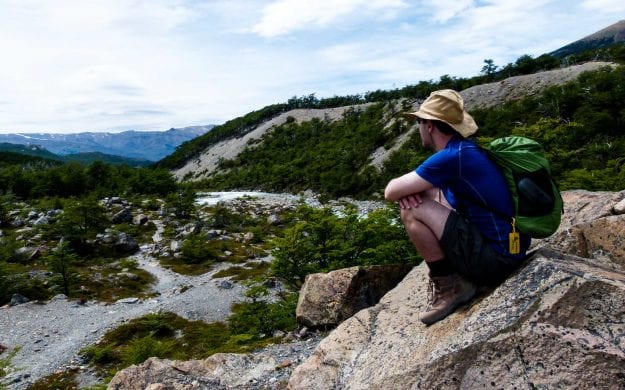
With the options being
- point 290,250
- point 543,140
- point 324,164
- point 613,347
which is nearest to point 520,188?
point 613,347

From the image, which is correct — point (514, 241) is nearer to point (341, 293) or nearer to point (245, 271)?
point (341, 293)

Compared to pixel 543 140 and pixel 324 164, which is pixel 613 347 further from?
pixel 324 164

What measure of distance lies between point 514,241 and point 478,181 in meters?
0.82

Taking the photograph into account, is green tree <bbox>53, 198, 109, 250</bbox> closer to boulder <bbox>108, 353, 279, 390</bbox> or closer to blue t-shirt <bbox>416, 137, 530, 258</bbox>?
boulder <bbox>108, 353, 279, 390</bbox>

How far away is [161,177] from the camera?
223 feet

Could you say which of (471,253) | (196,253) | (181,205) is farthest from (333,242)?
(181,205)

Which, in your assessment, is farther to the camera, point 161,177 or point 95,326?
point 161,177

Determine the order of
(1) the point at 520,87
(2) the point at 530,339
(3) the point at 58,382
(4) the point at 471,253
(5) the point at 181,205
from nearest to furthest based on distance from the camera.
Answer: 1. (2) the point at 530,339
2. (4) the point at 471,253
3. (3) the point at 58,382
4. (5) the point at 181,205
5. (1) the point at 520,87

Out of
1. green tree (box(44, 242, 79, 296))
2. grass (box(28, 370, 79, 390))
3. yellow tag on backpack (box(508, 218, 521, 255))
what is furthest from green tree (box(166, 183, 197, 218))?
yellow tag on backpack (box(508, 218, 521, 255))

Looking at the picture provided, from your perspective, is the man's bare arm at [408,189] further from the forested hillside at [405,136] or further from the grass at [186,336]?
the forested hillside at [405,136]

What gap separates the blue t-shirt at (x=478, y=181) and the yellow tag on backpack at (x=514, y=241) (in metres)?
0.04

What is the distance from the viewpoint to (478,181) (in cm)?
455

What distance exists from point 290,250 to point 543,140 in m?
15.4

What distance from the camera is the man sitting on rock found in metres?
4.55
